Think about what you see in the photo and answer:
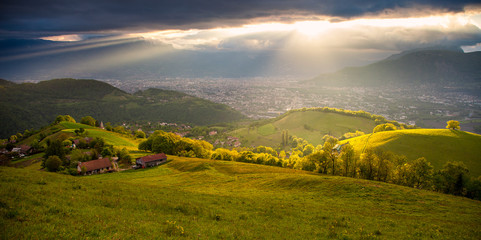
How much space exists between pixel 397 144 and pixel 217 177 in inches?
2789

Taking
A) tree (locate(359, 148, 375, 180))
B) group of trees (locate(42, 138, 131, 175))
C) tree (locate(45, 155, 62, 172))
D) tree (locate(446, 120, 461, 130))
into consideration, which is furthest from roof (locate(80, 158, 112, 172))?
tree (locate(446, 120, 461, 130))

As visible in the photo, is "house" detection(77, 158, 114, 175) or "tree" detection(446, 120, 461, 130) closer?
"house" detection(77, 158, 114, 175)

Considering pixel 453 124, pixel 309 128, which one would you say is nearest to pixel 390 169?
pixel 453 124

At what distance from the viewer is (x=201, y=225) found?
16.8 m

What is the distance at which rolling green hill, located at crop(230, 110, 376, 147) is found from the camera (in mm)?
158250

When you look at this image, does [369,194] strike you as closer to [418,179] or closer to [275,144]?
[418,179]

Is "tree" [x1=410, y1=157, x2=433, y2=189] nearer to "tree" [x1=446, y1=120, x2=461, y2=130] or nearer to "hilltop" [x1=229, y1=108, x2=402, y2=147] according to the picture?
"tree" [x1=446, y1=120, x2=461, y2=130]

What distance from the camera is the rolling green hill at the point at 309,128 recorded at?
6230 inches

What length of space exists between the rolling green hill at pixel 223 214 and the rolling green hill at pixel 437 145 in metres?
44.8

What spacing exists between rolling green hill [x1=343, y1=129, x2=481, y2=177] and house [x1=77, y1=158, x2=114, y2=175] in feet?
282

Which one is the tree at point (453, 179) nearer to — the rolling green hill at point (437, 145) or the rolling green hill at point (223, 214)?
the rolling green hill at point (223, 214)

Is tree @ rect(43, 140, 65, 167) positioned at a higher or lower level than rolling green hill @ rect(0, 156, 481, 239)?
lower

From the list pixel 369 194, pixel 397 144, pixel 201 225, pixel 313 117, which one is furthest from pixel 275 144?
pixel 201 225

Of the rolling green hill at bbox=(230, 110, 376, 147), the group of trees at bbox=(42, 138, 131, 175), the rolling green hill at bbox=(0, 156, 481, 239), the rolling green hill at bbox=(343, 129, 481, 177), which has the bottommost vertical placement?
the rolling green hill at bbox=(230, 110, 376, 147)
